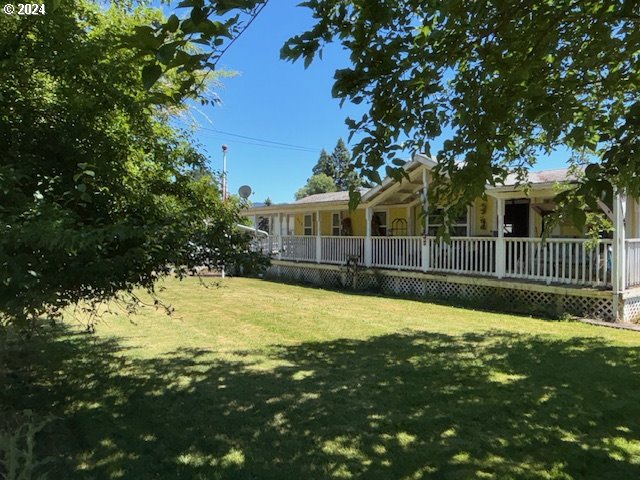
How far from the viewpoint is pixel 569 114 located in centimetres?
366

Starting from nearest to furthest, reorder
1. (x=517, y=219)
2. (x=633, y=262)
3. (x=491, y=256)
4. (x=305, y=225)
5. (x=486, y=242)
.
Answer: (x=633, y=262), (x=491, y=256), (x=486, y=242), (x=517, y=219), (x=305, y=225)

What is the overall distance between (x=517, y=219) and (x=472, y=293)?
345 cm

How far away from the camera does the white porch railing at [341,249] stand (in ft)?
56.9

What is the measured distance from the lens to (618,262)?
10.3 m

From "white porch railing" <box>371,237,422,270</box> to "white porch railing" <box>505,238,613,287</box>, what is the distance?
2.91 metres

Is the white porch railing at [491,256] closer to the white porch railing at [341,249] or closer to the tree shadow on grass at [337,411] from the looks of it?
the white porch railing at [341,249]

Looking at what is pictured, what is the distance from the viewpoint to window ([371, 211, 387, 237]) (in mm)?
19438

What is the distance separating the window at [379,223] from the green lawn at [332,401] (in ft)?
33.3

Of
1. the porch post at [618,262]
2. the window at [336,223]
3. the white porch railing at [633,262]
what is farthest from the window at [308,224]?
the porch post at [618,262]

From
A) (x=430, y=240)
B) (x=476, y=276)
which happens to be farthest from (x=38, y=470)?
(x=430, y=240)

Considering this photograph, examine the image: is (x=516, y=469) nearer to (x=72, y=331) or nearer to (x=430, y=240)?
(x=72, y=331)

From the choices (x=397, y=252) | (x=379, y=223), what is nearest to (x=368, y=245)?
(x=397, y=252)

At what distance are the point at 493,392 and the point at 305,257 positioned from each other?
15.0 m

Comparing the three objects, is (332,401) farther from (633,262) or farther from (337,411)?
(633,262)
